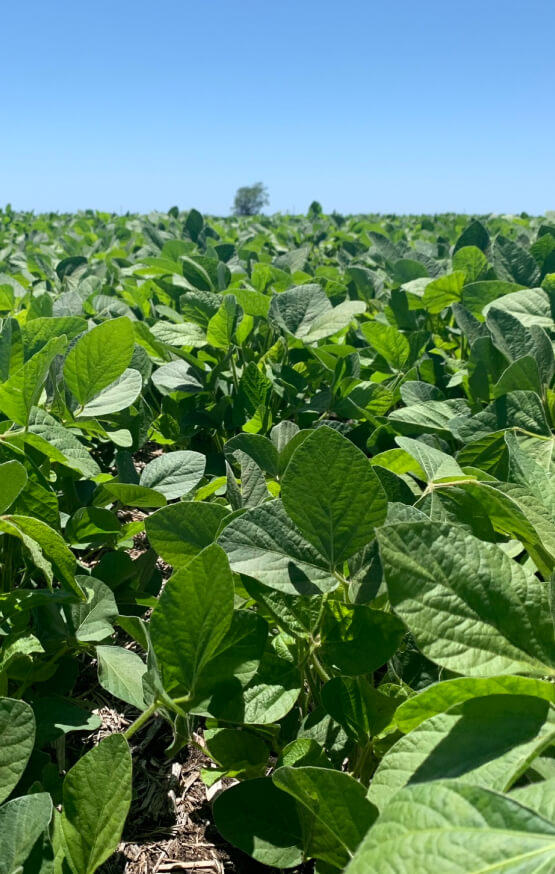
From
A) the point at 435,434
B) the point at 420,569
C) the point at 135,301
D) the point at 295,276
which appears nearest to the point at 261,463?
the point at 435,434

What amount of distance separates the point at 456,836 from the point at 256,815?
0.49 m

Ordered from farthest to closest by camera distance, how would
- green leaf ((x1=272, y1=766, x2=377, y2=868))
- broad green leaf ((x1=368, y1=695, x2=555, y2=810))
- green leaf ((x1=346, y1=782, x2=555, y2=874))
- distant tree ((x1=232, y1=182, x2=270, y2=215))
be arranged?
distant tree ((x1=232, y1=182, x2=270, y2=215)), green leaf ((x1=272, y1=766, x2=377, y2=868)), broad green leaf ((x1=368, y1=695, x2=555, y2=810)), green leaf ((x1=346, y1=782, x2=555, y2=874))

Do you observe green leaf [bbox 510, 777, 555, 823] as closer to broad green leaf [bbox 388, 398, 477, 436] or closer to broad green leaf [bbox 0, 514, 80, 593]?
broad green leaf [bbox 0, 514, 80, 593]

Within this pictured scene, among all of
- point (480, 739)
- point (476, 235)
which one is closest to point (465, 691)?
point (480, 739)

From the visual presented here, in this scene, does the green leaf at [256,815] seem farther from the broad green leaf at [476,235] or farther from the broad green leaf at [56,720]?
the broad green leaf at [476,235]

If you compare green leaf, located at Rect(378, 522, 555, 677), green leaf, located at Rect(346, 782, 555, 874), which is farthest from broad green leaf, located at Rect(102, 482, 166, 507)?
green leaf, located at Rect(346, 782, 555, 874)

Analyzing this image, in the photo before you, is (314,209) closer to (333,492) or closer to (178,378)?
(178,378)

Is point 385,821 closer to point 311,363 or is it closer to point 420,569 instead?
point 420,569

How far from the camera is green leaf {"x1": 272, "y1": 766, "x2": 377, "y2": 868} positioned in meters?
0.66

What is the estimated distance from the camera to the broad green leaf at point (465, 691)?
0.57 m

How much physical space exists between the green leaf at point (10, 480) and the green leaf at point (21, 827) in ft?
1.01

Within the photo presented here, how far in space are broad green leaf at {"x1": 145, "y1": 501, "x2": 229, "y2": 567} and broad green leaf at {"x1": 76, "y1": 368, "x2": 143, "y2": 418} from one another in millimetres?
416

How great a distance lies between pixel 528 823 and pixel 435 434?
0.96 metres

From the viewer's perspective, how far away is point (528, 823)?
0.45 meters
